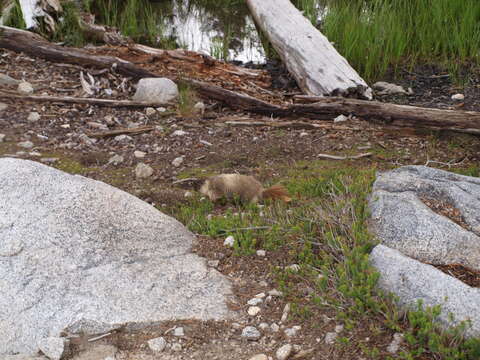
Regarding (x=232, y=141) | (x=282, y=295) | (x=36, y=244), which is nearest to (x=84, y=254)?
(x=36, y=244)

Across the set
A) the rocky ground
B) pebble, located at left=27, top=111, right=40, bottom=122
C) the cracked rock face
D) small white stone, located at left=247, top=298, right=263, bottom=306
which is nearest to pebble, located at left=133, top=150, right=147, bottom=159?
the rocky ground

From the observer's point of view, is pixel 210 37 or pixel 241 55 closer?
pixel 241 55

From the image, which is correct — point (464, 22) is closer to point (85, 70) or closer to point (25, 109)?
point (85, 70)

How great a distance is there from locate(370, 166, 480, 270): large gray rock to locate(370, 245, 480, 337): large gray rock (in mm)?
318

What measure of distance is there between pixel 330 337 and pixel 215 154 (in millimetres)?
3277

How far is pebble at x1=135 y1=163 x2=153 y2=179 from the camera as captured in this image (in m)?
5.46

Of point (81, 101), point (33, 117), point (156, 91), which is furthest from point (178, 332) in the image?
point (81, 101)

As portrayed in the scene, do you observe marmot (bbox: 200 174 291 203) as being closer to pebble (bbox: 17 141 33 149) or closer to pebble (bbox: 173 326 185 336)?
pebble (bbox: 173 326 185 336)

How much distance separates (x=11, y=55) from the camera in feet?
25.8

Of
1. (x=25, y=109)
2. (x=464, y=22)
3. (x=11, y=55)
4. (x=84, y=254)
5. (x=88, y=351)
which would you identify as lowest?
(x=88, y=351)

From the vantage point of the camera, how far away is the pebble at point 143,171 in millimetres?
5465

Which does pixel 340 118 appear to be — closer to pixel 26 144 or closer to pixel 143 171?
pixel 143 171

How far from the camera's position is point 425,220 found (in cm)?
354

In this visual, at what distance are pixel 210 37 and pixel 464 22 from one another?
450 cm
